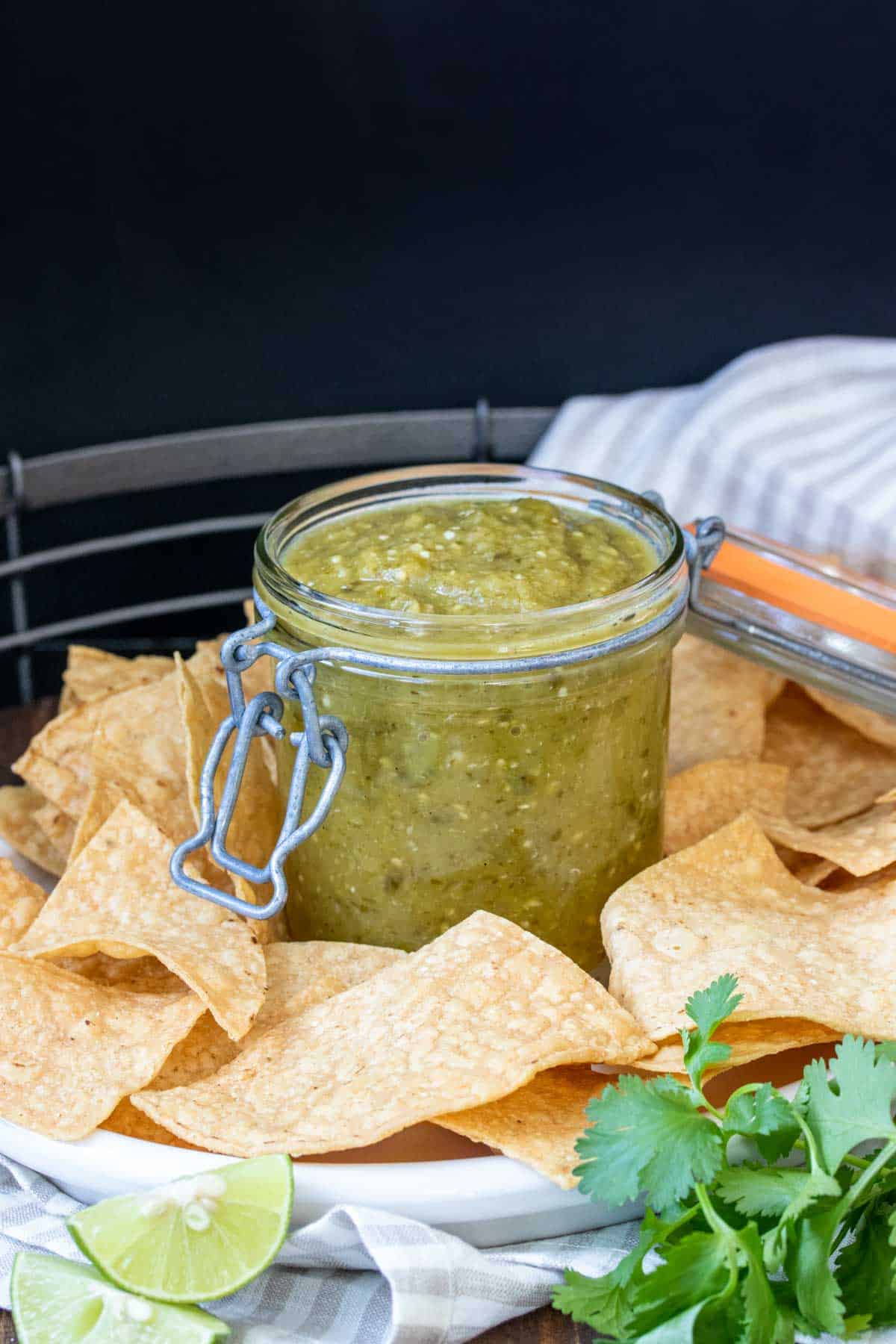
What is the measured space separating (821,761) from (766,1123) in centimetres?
85

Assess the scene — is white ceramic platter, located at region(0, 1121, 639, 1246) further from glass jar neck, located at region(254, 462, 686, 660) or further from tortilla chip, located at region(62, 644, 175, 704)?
tortilla chip, located at region(62, 644, 175, 704)

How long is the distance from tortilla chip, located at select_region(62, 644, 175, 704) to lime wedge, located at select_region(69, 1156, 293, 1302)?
2.68 feet

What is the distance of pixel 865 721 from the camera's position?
6.02 feet

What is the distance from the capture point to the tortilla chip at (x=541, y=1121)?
118 cm

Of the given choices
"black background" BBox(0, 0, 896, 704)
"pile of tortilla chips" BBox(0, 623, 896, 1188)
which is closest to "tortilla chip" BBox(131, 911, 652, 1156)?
"pile of tortilla chips" BBox(0, 623, 896, 1188)

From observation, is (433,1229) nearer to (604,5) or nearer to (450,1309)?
(450,1309)

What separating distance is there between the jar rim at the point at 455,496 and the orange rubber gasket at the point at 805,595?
0.18m

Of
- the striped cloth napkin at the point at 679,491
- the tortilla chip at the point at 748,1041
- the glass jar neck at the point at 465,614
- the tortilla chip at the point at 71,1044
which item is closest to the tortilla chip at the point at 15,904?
the tortilla chip at the point at 71,1044

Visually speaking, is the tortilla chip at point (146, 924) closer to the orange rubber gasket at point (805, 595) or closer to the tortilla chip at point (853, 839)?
the tortilla chip at point (853, 839)

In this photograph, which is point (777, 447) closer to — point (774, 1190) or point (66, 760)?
point (66, 760)

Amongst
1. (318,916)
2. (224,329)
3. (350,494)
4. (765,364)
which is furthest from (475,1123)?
(224,329)

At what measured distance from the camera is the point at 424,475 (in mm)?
1730

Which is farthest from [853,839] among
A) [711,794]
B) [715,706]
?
[715,706]

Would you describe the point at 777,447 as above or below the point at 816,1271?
above
